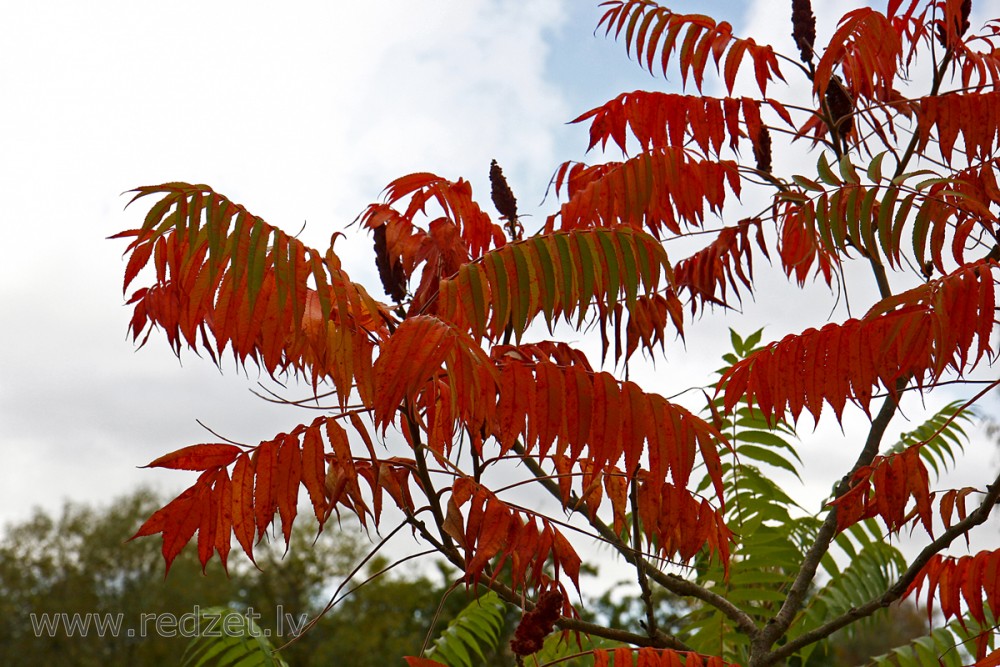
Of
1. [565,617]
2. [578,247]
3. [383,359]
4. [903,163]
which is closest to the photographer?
[383,359]

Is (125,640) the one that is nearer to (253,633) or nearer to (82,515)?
(82,515)

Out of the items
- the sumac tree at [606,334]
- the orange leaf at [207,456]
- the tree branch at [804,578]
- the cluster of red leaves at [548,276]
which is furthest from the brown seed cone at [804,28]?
the orange leaf at [207,456]

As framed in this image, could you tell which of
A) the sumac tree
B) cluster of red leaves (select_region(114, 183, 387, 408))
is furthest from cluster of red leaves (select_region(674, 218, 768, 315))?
cluster of red leaves (select_region(114, 183, 387, 408))

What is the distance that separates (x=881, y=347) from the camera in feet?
6.03

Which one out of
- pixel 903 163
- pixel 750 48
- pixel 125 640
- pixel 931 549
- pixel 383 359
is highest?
pixel 125 640

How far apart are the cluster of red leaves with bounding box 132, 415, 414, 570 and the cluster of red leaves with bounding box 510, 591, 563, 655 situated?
1.06 feet

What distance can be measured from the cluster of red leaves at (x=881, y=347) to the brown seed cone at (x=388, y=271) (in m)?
0.74

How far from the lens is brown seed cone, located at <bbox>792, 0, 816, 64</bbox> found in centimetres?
282

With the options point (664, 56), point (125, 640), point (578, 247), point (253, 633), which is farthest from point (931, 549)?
point (125, 640)

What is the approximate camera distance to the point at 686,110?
268cm

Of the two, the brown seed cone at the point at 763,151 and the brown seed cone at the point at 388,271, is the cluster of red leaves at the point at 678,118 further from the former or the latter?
the brown seed cone at the point at 388,271

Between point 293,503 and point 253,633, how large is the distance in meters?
1.32

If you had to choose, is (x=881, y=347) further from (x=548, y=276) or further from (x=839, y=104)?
(x=839, y=104)

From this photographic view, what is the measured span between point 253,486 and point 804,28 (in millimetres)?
2064
